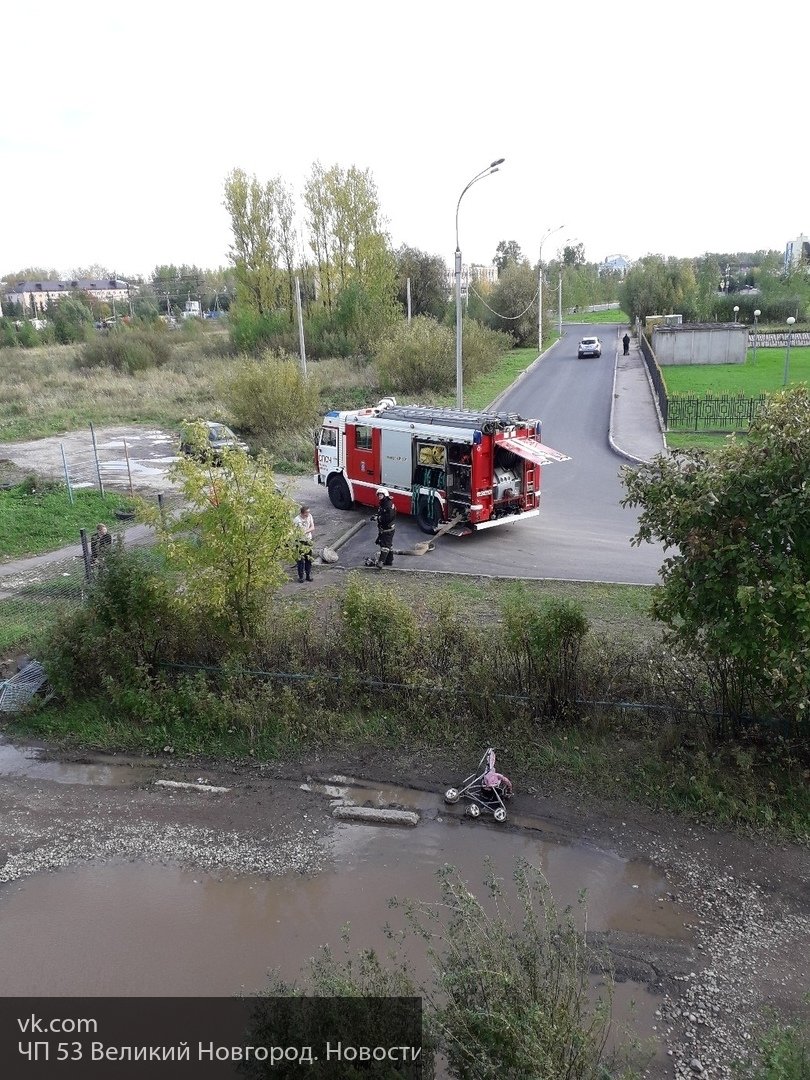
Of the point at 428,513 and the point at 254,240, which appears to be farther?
the point at 254,240

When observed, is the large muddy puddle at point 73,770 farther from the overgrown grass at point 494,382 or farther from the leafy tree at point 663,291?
the leafy tree at point 663,291

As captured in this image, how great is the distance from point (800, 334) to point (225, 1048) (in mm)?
58667

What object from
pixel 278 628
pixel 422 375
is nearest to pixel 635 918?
pixel 278 628

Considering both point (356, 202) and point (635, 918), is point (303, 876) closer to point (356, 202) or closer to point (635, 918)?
point (635, 918)

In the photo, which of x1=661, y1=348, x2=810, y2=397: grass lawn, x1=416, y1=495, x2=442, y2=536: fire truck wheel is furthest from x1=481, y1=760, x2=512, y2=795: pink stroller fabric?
x1=661, y1=348, x2=810, y2=397: grass lawn

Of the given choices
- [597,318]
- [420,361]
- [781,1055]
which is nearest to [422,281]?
[420,361]

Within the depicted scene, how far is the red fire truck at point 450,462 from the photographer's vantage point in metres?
17.0

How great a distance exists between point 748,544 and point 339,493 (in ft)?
44.2

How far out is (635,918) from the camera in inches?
287

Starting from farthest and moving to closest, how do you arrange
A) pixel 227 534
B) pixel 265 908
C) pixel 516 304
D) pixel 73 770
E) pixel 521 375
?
pixel 516 304 < pixel 521 375 < pixel 227 534 < pixel 73 770 < pixel 265 908

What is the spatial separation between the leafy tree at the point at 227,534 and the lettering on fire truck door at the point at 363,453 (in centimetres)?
790

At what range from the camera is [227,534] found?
10.9 meters

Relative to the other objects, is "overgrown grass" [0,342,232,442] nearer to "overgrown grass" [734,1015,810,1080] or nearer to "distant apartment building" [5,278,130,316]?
"overgrown grass" [734,1015,810,1080]

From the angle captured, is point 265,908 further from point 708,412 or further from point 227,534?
point 708,412
